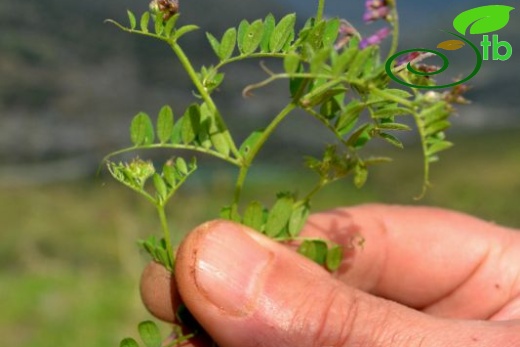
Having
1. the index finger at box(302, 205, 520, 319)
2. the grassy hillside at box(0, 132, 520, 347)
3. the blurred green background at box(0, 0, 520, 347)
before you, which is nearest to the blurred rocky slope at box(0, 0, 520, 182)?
the blurred green background at box(0, 0, 520, 347)

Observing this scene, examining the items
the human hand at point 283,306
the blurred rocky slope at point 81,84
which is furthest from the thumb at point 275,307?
the blurred rocky slope at point 81,84

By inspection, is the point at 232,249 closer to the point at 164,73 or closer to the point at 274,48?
the point at 274,48

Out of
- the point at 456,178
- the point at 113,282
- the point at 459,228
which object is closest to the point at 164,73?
the point at 456,178

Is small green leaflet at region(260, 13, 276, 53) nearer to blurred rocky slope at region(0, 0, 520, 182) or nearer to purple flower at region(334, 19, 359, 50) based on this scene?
purple flower at region(334, 19, 359, 50)

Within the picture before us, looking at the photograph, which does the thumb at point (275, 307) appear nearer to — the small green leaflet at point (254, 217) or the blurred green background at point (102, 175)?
the small green leaflet at point (254, 217)

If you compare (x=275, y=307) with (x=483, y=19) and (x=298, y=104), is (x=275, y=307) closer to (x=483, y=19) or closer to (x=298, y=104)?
(x=298, y=104)
